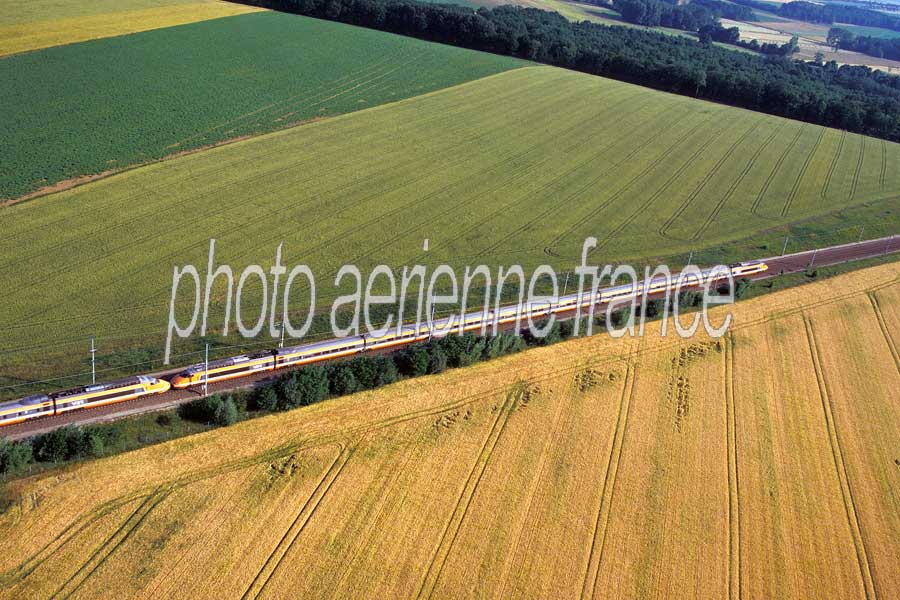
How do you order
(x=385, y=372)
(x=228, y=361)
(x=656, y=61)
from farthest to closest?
1. (x=656, y=61)
2. (x=385, y=372)
3. (x=228, y=361)

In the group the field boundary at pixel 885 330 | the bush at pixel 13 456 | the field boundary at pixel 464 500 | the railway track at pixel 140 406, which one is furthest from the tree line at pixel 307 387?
the field boundary at pixel 885 330

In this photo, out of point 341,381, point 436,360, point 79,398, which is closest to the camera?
point 79,398

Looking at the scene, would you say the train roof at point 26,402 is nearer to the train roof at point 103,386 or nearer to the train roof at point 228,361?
the train roof at point 103,386

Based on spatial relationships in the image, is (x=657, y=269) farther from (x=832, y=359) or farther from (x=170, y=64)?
(x=170, y=64)

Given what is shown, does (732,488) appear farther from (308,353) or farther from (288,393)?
(308,353)

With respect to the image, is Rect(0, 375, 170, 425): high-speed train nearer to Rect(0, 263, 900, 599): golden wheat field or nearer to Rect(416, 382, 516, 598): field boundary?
Rect(0, 263, 900, 599): golden wheat field

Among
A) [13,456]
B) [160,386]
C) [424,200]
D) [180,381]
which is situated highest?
[424,200]

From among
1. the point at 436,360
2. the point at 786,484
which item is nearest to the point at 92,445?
the point at 436,360

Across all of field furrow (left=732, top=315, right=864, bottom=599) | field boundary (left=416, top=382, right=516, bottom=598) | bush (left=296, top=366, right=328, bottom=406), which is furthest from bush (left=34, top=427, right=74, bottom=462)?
field furrow (left=732, top=315, right=864, bottom=599)

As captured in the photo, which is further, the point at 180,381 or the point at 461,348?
the point at 461,348
